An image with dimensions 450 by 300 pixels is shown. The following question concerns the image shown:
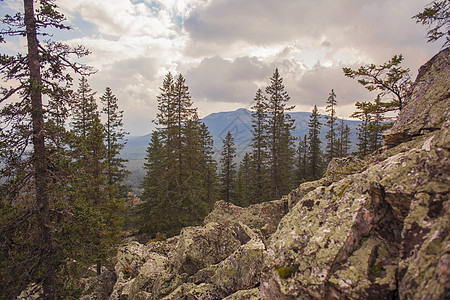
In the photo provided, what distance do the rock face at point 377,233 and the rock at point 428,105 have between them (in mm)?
32

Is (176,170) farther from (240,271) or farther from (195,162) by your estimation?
(240,271)

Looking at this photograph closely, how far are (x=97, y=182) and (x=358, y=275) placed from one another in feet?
62.5

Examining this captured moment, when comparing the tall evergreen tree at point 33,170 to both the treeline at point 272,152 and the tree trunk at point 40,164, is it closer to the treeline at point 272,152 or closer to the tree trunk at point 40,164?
the tree trunk at point 40,164

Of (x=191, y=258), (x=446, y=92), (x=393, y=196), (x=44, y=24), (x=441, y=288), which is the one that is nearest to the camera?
(x=441, y=288)

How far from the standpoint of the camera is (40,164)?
9.23m

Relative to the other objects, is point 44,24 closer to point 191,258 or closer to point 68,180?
point 68,180

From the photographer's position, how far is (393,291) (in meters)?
3.88

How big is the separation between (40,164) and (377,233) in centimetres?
1192

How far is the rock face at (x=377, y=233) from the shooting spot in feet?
11.7

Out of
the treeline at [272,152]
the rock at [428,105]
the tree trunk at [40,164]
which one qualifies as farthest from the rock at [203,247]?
the treeline at [272,152]

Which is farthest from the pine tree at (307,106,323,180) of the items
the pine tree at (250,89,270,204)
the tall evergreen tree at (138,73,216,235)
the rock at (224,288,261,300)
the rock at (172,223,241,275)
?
the rock at (224,288,261,300)

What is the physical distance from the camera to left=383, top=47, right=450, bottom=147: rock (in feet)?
19.9

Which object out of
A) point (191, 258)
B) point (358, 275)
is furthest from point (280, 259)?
point (191, 258)

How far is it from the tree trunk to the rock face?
17.4 ft
